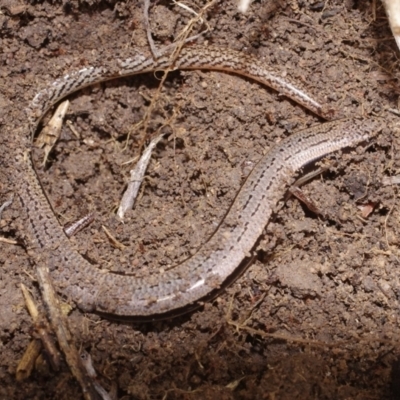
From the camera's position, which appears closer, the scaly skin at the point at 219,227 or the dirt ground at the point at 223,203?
the dirt ground at the point at 223,203

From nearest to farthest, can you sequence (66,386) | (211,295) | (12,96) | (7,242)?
(66,386)
(211,295)
(7,242)
(12,96)

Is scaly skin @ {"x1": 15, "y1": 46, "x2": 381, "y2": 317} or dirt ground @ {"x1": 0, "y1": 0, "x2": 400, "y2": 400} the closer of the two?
dirt ground @ {"x1": 0, "y1": 0, "x2": 400, "y2": 400}

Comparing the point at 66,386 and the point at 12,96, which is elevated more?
the point at 12,96

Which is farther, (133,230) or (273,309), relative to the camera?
(133,230)

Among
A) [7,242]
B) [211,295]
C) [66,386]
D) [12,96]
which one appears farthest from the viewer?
[12,96]

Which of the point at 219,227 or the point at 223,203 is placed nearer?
the point at 219,227

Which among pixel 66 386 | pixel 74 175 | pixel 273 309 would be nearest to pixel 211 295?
pixel 273 309

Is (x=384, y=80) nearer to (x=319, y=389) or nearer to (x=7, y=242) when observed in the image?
(x=319, y=389)

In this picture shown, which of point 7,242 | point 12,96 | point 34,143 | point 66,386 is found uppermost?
point 12,96
